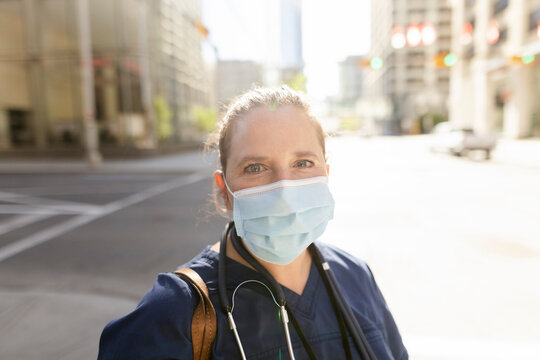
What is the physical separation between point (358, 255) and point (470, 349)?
7.29 feet

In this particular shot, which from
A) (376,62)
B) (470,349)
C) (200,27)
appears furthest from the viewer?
(376,62)

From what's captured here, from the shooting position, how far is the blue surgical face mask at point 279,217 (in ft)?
5.01

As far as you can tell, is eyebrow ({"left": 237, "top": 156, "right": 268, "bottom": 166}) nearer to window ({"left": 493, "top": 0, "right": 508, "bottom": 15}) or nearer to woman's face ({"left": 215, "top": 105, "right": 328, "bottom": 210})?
woman's face ({"left": 215, "top": 105, "right": 328, "bottom": 210})

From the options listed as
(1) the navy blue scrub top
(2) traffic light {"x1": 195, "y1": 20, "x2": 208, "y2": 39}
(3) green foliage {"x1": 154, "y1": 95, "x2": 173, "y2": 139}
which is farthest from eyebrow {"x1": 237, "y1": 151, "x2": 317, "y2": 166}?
(3) green foliage {"x1": 154, "y1": 95, "x2": 173, "y2": 139}

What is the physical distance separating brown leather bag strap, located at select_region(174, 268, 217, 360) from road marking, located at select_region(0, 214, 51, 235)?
670 cm

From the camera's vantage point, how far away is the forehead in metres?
1.43

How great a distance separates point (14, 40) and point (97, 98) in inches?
249

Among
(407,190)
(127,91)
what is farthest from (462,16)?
(407,190)

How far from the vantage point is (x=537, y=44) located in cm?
2750

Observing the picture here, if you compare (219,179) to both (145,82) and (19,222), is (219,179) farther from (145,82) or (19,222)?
(145,82)

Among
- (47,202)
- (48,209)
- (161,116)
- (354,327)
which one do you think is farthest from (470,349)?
(161,116)

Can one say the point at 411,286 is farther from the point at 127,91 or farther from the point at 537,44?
the point at 537,44

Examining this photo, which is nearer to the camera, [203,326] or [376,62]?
[203,326]

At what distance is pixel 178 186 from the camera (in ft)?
38.8
